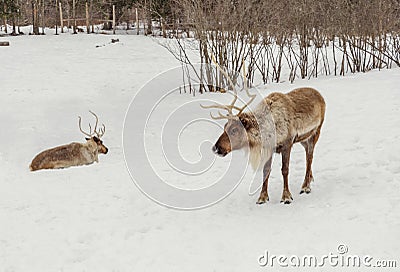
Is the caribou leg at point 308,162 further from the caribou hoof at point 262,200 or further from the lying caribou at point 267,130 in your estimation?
the caribou hoof at point 262,200

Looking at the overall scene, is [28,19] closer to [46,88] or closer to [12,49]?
[12,49]

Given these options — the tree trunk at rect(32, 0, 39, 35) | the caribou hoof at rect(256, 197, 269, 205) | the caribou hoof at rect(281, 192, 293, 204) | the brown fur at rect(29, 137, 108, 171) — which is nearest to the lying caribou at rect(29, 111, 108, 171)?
the brown fur at rect(29, 137, 108, 171)

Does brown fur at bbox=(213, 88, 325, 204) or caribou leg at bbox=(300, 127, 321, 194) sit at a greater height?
brown fur at bbox=(213, 88, 325, 204)

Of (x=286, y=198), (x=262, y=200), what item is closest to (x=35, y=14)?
(x=262, y=200)

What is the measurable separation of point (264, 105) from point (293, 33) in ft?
31.0

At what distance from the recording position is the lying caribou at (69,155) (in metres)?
8.05

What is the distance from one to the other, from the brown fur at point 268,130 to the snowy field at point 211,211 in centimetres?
56

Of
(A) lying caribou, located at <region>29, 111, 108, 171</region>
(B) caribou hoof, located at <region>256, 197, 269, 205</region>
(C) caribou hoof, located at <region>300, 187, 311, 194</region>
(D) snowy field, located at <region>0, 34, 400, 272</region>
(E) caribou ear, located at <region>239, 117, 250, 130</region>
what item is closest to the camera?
(D) snowy field, located at <region>0, 34, 400, 272</region>

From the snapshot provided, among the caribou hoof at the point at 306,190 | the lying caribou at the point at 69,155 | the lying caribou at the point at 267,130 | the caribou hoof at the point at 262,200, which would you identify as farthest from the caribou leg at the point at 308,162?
the lying caribou at the point at 69,155

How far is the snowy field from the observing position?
4215mm

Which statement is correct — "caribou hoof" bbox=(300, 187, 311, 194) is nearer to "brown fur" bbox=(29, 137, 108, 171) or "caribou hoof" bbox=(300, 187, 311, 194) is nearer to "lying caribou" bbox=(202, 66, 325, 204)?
"lying caribou" bbox=(202, 66, 325, 204)

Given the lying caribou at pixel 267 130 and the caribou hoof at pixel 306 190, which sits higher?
the lying caribou at pixel 267 130

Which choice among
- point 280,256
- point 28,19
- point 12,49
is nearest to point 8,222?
point 280,256

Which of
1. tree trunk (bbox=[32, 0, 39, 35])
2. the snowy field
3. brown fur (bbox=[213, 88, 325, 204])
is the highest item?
tree trunk (bbox=[32, 0, 39, 35])
